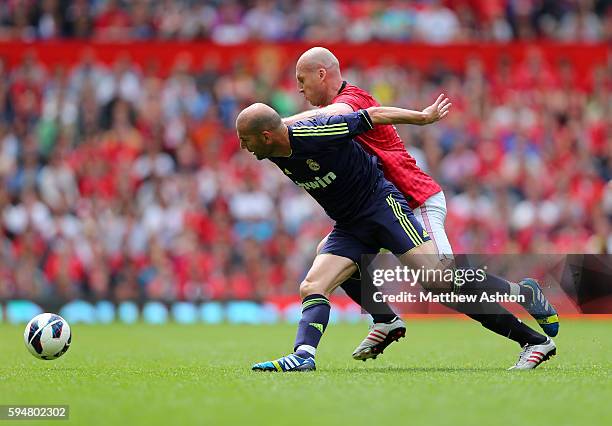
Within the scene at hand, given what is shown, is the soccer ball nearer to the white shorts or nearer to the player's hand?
the white shorts

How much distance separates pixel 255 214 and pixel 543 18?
826 cm

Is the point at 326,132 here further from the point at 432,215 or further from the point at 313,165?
the point at 432,215

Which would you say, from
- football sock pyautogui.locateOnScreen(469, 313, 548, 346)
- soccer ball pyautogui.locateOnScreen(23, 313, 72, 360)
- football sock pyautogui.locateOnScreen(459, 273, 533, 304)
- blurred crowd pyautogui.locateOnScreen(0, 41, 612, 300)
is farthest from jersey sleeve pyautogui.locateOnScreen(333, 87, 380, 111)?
blurred crowd pyautogui.locateOnScreen(0, 41, 612, 300)

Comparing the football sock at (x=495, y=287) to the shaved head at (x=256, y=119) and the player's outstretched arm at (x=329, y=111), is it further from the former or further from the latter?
the shaved head at (x=256, y=119)

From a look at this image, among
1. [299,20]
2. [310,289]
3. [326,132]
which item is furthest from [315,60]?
[299,20]

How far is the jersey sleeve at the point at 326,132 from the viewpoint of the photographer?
27.1 ft

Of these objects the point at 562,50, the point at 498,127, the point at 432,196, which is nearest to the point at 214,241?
Answer: the point at 498,127

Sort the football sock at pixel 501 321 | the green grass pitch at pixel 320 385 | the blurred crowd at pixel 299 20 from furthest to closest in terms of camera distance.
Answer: the blurred crowd at pixel 299 20
the football sock at pixel 501 321
the green grass pitch at pixel 320 385

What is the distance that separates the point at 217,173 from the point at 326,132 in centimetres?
1165

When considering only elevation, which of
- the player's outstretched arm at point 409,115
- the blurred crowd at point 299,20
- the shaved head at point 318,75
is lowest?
the player's outstretched arm at point 409,115

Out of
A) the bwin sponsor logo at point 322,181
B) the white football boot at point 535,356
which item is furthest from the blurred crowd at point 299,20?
the white football boot at point 535,356

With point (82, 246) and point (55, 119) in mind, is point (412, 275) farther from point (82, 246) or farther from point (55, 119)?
point (55, 119)

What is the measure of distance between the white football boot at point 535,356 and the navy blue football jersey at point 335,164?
5.45 ft

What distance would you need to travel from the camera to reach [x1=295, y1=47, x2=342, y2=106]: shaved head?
891 centimetres
